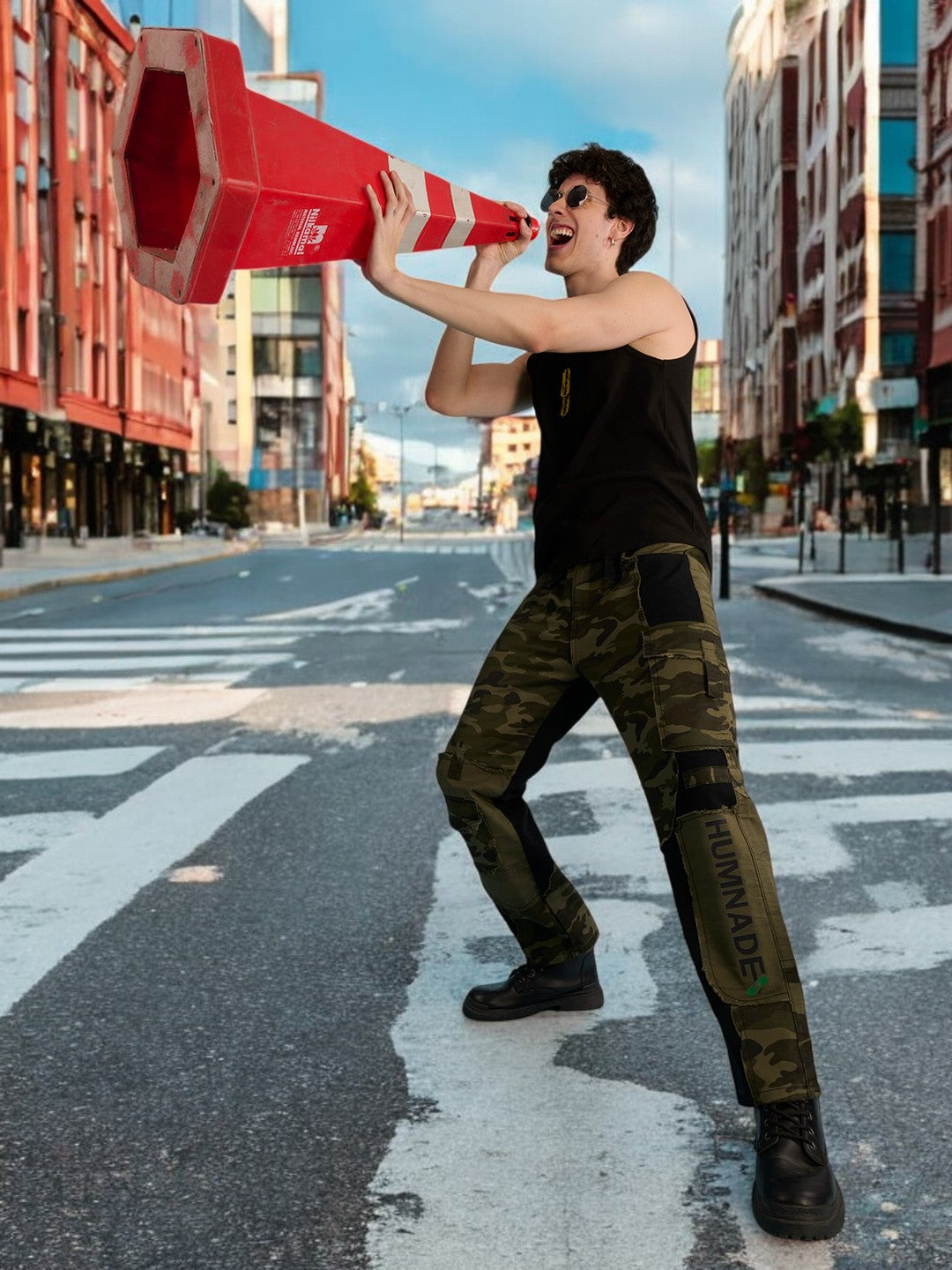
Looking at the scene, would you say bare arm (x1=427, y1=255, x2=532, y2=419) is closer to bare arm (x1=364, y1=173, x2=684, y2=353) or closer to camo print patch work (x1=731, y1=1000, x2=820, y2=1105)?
bare arm (x1=364, y1=173, x2=684, y2=353)

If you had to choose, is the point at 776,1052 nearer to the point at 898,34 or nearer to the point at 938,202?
the point at 938,202

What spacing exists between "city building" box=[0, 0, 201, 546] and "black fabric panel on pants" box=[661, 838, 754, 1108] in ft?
121

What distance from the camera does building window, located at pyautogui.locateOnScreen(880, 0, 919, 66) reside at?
191 feet

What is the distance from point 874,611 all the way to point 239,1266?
651 inches

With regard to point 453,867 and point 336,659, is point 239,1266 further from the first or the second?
point 336,659

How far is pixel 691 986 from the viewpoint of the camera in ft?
13.7

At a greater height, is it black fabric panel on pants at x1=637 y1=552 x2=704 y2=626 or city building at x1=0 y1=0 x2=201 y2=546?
city building at x1=0 y1=0 x2=201 y2=546

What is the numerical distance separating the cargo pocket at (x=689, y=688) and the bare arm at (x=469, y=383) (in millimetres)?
792

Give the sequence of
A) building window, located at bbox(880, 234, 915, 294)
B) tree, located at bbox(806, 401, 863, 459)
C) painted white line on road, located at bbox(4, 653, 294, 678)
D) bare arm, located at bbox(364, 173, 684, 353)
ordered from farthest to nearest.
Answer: building window, located at bbox(880, 234, 915, 294) → tree, located at bbox(806, 401, 863, 459) → painted white line on road, located at bbox(4, 653, 294, 678) → bare arm, located at bbox(364, 173, 684, 353)

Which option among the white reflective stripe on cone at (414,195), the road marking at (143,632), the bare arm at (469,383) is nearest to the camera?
the white reflective stripe on cone at (414,195)

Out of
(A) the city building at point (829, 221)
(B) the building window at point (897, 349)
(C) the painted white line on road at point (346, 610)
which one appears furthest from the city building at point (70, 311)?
(B) the building window at point (897, 349)

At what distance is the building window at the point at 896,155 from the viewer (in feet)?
194

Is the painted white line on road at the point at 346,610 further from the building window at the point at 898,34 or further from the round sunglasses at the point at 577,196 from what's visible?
the building window at the point at 898,34

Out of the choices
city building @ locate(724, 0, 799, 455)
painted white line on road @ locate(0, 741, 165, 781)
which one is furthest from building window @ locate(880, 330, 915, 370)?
painted white line on road @ locate(0, 741, 165, 781)
